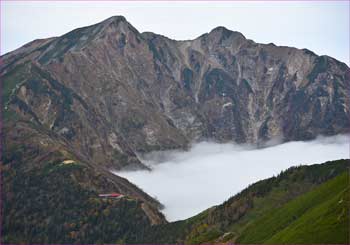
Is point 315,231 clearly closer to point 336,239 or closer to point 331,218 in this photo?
point 331,218

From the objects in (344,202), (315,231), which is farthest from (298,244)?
(344,202)

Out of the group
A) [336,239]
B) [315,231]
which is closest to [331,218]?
[315,231]

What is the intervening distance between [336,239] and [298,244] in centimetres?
2794

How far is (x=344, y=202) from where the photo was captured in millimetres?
199750

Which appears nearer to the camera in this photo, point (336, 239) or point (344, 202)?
point (336, 239)

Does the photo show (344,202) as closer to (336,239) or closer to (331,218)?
(331,218)

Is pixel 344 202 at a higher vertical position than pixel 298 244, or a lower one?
higher

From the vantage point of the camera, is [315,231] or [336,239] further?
[315,231]

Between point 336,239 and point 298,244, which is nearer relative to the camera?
point 336,239

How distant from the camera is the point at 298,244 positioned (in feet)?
655

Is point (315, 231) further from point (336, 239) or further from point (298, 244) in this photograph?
point (336, 239)

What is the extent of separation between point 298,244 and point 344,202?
22.6 metres

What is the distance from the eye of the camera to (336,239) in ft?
569
